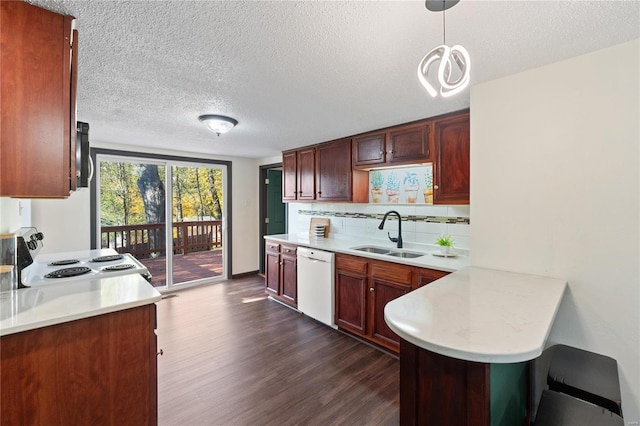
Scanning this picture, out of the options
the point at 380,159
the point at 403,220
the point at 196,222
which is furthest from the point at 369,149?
the point at 196,222

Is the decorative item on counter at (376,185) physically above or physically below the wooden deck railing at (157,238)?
above

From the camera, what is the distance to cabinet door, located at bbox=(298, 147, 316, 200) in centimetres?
385

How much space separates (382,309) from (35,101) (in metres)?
2.70

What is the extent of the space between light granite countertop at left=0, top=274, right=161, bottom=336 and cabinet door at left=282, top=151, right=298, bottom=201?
2.63 meters

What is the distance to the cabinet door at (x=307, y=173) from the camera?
3.85 m

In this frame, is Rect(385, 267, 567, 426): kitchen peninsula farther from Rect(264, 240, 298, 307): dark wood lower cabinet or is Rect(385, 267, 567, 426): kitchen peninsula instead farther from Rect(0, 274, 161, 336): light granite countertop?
Rect(264, 240, 298, 307): dark wood lower cabinet

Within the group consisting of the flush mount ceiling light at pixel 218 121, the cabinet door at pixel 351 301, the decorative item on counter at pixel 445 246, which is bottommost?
the cabinet door at pixel 351 301

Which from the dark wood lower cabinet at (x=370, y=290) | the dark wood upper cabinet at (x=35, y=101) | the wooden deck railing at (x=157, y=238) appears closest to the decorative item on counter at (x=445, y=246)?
the dark wood lower cabinet at (x=370, y=290)

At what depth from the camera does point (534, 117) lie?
1.79m

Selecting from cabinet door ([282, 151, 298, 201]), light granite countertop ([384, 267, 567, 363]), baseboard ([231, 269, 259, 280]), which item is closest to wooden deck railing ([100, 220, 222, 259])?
baseboard ([231, 269, 259, 280])

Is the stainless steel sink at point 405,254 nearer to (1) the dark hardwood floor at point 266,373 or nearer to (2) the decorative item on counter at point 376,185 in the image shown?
(2) the decorative item on counter at point 376,185

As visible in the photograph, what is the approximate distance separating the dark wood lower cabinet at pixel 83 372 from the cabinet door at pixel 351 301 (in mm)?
1857

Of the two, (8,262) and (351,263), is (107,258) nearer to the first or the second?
(8,262)

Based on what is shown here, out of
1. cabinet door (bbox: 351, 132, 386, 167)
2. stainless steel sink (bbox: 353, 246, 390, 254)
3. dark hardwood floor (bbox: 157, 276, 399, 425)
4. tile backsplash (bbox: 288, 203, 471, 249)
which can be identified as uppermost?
cabinet door (bbox: 351, 132, 386, 167)
